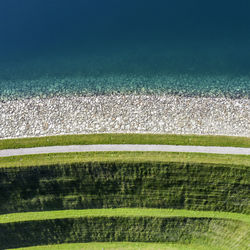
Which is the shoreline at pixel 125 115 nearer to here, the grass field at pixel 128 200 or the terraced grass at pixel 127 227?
the grass field at pixel 128 200

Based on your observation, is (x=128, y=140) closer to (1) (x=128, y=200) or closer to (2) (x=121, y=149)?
(2) (x=121, y=149)

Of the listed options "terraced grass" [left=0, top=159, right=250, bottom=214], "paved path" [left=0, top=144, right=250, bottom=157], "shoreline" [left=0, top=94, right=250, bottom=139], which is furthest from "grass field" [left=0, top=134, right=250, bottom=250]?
"shoreline" [left=0, top=94, right=250, bottom=139]

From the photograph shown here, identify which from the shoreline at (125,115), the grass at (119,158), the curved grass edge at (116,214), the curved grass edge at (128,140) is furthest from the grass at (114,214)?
the shoreline at (125,115)

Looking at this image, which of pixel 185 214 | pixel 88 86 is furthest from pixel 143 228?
pixel 88 86

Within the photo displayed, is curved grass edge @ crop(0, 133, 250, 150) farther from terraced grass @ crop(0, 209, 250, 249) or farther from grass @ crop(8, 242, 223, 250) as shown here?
grass @ crop(8, 242, 223, 250)

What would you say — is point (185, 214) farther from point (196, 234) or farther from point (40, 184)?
point (40, 184)
